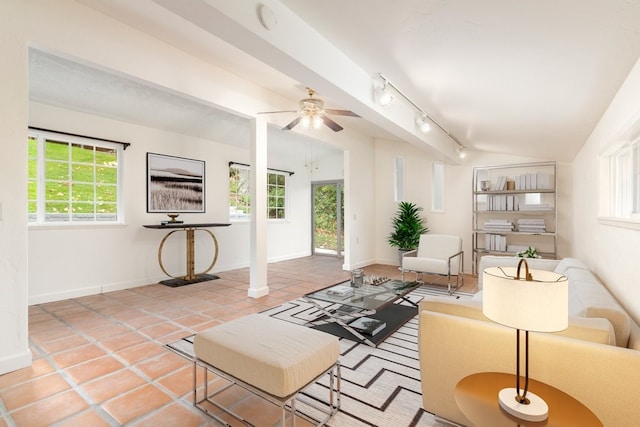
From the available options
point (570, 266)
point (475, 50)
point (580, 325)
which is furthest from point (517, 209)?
Answer: point (580, 325)

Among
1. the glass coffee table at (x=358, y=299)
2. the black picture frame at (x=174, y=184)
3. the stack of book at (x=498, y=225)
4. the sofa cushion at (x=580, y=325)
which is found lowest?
the glass coffee table at (x=358, y=299)

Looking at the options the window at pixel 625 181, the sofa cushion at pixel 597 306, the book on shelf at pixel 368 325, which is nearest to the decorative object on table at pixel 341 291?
the book on shelf at pixel 368 325

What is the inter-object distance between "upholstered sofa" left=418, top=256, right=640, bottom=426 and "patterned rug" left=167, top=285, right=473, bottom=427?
0.79ft

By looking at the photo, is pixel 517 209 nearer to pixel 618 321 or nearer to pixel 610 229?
pixel 610 229

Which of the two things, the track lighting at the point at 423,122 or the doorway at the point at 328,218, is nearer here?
the track lighting at the point at 423,122

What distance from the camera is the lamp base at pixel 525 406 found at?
3.68 feet

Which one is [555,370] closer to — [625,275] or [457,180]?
[625,275]

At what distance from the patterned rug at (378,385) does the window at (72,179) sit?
2855 mm

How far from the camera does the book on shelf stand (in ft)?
9.70

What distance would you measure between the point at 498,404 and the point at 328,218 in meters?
6.99

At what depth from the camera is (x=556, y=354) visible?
4.38 feet

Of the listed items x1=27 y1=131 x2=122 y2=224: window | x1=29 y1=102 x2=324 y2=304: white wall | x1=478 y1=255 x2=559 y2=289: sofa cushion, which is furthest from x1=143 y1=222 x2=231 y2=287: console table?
x1=478 y1=255 x2=559 y2=289: sofa cushion

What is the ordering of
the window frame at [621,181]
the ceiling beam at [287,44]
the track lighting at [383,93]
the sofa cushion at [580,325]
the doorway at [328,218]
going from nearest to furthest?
the sofa cushion at [580,325]
the ceiling beam at [287,44]
the window frame at [621,181]
the track lighting at [383,93]
the doorway at [328,218]

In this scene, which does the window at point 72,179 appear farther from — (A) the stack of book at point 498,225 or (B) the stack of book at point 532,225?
(B) the stack of book at point 532,225
